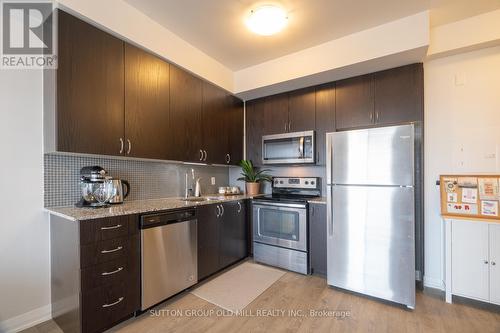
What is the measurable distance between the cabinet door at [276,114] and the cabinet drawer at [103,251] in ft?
7.64

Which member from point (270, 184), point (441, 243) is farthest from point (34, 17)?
point (441, 243)

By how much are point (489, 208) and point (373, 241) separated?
1.06 metres

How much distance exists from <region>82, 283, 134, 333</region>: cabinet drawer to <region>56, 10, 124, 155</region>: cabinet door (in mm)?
1063

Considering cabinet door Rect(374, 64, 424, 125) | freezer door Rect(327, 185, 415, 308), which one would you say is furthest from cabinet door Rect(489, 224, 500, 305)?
cabinet door Rect(374, 64, 424, 125)

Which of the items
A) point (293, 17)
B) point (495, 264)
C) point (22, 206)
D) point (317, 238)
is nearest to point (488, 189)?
point (495, 264)

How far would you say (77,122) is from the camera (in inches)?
70.1

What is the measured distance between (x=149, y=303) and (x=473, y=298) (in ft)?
9.25

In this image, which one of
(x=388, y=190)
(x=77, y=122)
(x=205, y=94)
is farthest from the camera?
(x=205, y=94)

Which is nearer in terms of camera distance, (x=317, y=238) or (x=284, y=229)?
(x=317, y=238)

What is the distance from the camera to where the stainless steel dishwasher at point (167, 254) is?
192 cm

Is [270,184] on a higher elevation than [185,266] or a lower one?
higher

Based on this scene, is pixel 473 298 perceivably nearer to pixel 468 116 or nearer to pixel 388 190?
pixel 388 190

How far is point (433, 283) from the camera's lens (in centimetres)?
243

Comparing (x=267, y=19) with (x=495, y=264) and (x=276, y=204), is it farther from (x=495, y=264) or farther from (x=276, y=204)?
(x=495, y=264)
